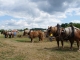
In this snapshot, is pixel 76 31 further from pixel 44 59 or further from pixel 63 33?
pixel 44 59

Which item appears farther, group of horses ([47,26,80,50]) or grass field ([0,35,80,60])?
group of horses ([47,26,80,50])

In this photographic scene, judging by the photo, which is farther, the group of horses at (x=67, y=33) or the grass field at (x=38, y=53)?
the group of horses at (x=67, y=33)

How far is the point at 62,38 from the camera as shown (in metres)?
12.3

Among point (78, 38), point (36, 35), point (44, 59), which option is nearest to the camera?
point (44, 59)

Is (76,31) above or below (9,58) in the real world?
above

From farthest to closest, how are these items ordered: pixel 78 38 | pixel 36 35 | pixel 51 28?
1. pixel 36 35
2. pixel 51 28
3. pixel 78 38

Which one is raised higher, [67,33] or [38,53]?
[67,33]

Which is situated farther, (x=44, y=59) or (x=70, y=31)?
(x=70, y=31)

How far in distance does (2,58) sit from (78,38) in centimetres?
576

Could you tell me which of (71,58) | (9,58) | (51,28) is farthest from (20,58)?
(51,28)

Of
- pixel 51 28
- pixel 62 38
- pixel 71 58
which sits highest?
pixel 51 28

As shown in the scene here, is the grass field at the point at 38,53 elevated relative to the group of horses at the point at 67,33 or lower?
lower

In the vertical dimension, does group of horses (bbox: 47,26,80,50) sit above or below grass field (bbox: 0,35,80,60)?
above

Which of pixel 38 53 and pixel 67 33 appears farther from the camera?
pixel 67 33
